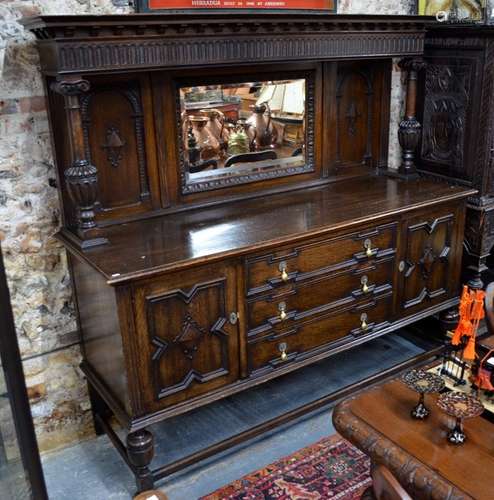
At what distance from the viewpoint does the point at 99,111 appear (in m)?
2.54

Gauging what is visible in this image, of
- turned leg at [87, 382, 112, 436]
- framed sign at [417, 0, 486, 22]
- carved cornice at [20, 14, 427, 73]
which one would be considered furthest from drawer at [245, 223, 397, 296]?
framed sign at [417, 0, 486, 22]

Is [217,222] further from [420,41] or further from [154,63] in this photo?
[420,41]

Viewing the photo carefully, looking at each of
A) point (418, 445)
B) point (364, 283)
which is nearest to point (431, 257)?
point (364, 283)

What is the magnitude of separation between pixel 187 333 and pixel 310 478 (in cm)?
84

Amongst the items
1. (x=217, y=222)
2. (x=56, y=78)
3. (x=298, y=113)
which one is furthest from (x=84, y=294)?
(x=298, y=113)

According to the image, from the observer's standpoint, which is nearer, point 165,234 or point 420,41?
point 165,234

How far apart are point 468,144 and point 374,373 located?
1.31 meters

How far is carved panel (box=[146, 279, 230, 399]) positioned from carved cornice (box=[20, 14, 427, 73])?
2.89ft

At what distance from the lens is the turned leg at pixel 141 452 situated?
2406 millimetres

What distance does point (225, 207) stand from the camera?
9.55 feet

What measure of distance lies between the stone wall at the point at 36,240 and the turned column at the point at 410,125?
151 cm

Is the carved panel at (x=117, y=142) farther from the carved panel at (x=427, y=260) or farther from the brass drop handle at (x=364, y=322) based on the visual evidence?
the carved panel at (x=427, y=260)

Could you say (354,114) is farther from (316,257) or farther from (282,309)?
(282,309)

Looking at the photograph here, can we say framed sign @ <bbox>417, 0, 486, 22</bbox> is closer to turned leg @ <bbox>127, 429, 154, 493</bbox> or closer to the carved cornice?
the carved cornice
